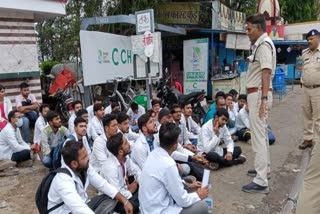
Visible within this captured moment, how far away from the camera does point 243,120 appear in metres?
6.97

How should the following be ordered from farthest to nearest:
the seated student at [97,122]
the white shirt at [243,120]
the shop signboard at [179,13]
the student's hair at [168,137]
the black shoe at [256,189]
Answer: the shop signboard at [179,13]
the white shirt at [243,120]
the seated student at [97,122]
the black shoe at [256,189]
the student's hair at [168,137]

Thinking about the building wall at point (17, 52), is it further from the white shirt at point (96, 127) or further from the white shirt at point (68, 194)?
the white shirt at point (68, 194)

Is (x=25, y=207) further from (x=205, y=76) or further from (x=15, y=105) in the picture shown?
(x=205, y=76)

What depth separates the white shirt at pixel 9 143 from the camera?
212 inches

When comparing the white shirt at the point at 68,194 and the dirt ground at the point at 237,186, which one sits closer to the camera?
the white shirt at the point at 68,194

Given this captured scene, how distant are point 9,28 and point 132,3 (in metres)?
3.54

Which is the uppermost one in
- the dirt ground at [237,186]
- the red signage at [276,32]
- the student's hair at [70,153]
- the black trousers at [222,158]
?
the red signage at [276,32]

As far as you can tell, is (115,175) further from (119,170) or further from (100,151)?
(100,151)

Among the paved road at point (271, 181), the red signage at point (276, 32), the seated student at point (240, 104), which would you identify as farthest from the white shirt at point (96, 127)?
the red signage at point (276, 32)

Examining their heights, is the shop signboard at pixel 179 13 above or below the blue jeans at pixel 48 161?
above

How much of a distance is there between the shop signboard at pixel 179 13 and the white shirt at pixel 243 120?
185 inches

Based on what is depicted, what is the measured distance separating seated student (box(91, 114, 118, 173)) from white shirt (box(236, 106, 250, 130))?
334cm

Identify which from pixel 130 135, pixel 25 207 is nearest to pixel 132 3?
pixel 130 135

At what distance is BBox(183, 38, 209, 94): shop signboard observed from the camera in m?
10.8
